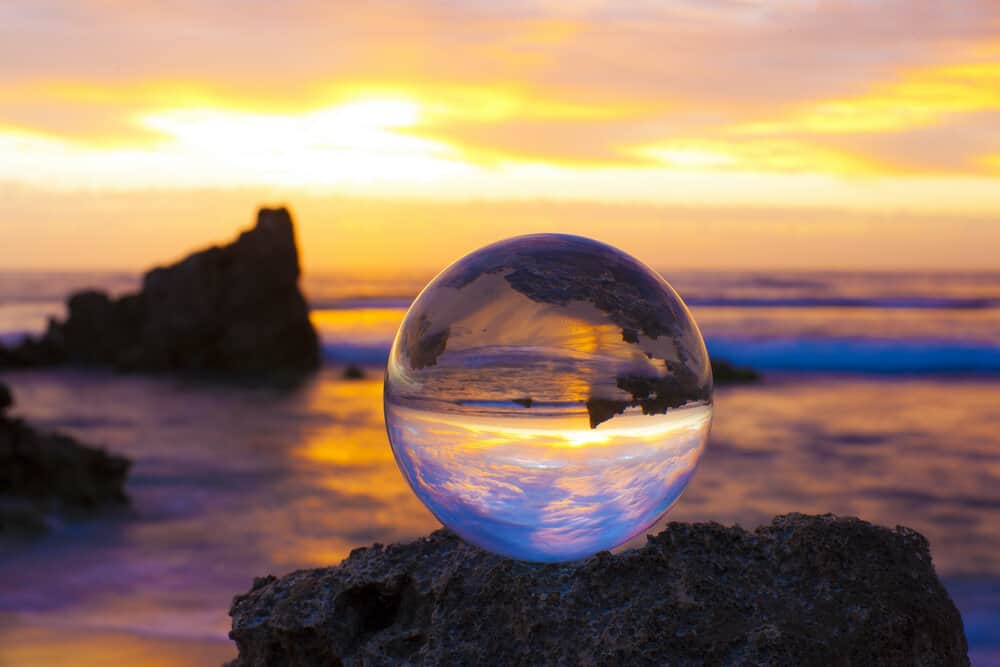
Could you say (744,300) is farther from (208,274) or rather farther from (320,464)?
(320,464)

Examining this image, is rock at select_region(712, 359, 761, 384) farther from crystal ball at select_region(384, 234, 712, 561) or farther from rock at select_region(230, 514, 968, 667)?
crystal ball at select_region(384, 234, 712, 561)

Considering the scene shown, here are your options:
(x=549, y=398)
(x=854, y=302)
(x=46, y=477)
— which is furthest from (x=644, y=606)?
(x=854, y=302)

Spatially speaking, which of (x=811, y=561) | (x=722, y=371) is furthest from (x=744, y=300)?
(x=811, y=561)

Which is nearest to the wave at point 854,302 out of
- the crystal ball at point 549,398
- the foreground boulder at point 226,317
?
the foreground boulder at point 226,317

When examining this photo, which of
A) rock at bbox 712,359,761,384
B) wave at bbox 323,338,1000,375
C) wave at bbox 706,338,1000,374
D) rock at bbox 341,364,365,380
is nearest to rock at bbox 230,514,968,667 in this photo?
rock at bbox 712,359,761,384

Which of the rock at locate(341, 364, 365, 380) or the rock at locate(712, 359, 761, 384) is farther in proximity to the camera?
the rock at locate(341, 364, 365, 380)

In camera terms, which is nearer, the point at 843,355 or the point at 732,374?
the point at 732,374

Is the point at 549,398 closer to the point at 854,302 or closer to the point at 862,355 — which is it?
the point at 862,355
